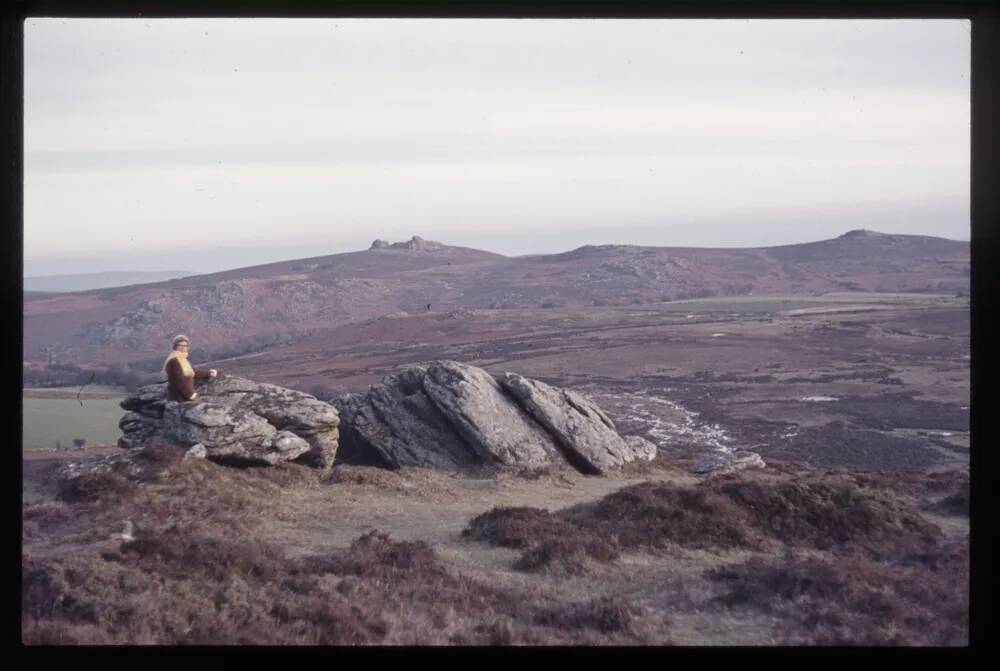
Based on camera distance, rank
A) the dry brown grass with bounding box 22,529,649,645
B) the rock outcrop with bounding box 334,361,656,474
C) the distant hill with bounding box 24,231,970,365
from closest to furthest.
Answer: the dry brown grass with bounding box 22,529,649,645
the rock outcrop with bounding box 334,361,656,474
the distant hill with bounding box 24,231,970,365

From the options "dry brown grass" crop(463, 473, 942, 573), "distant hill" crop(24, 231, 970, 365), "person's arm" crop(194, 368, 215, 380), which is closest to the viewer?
"dry brown grass" crop(463, 473, 942, 573)

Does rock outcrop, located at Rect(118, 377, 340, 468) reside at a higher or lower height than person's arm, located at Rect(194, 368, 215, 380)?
lower

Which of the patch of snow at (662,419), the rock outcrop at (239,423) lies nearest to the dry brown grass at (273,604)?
the rock outcrop at (239,423)

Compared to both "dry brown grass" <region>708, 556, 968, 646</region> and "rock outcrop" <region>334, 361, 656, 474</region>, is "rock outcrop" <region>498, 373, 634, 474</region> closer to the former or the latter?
"rock outcrop" <region>334, 361, 656, 474</region>

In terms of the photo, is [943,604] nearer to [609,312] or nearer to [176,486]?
[176,486]

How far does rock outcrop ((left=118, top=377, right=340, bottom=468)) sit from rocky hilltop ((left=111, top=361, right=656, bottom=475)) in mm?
19

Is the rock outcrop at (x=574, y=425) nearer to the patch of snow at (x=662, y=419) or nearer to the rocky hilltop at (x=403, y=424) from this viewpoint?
the rocky hilltop at (x=403, y=424)

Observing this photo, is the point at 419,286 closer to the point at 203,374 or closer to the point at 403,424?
the point at 403,424

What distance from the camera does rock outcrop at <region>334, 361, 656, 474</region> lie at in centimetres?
1645

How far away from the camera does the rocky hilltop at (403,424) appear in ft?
47.5

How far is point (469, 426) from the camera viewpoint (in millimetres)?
16578

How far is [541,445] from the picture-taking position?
55.2ft

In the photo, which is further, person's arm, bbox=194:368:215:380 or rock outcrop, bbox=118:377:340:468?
person's arm, bbox=194:368:215:380

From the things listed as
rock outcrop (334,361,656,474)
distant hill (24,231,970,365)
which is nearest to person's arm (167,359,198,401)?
rock outcrop (334,361,656,474)
